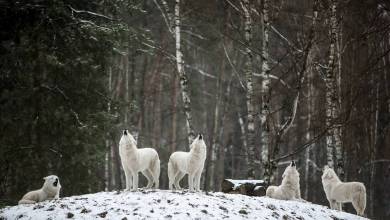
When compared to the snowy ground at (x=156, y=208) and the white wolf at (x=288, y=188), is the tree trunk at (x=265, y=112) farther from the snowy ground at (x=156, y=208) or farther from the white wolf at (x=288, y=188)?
the snowy ground at (x=156, y=208)

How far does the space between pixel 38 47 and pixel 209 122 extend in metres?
22.4

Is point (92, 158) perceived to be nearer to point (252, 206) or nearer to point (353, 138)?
point (252, 206)

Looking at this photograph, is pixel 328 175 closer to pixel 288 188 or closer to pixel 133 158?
pixel 288 188

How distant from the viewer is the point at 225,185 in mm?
15562

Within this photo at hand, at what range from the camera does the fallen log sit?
15.3 meters

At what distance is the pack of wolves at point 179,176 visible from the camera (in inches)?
492

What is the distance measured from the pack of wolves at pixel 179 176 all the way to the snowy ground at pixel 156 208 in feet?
2.34

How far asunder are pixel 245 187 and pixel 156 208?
4.99 m

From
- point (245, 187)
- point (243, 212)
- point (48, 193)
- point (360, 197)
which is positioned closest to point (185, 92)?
point (245, 187)

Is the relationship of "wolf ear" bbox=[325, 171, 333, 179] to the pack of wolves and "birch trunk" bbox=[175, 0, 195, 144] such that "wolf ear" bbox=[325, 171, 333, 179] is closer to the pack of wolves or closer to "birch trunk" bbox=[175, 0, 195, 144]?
the pack of wolves

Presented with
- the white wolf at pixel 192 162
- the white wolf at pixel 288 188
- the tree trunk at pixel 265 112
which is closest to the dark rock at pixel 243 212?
the white wolf at pixel 192 162

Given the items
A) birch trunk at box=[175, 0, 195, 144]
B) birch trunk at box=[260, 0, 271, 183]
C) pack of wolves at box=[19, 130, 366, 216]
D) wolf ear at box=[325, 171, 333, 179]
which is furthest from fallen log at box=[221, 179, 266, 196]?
birch trunk at box=[175, 0, 195, 144]

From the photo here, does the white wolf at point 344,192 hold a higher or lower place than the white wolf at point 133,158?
lower

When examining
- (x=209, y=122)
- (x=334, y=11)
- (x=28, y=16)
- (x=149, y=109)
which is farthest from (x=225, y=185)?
(x=209, y=122)
